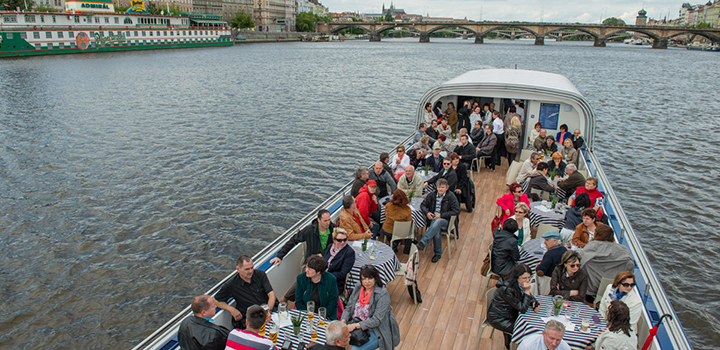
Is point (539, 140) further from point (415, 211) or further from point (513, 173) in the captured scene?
point (415, 211)

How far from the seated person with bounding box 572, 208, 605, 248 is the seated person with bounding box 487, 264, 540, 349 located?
6.94 ft

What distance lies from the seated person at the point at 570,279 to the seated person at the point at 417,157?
20.3ft

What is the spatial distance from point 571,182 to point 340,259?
18.7ft

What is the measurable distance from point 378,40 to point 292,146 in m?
129

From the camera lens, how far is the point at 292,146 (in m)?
23.3

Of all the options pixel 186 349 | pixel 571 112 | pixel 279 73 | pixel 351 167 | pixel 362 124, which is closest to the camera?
pixel 186 349

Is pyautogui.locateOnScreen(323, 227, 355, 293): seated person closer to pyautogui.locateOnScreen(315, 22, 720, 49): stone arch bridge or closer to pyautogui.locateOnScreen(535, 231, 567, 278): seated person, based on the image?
pyautogui.locateOnScreen(535, 231, 567, 278): seated person

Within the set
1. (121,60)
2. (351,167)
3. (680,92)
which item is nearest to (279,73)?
(121,60)

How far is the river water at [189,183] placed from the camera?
1085 centimetres

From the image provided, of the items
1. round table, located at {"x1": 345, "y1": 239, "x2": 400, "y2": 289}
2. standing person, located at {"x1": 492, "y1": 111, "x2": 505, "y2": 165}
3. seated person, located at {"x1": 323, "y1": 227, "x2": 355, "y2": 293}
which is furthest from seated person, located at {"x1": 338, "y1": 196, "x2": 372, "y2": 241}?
standing person, located at {"x1": 492, "y1": 111, "x2": 505, "y2": 165}

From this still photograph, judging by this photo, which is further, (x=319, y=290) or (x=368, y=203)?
(x=368, y=203)

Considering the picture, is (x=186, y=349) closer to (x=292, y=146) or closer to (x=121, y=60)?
(x=292, y=146)

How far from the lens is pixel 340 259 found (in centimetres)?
649

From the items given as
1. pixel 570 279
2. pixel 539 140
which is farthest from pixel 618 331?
pixel 539 140
